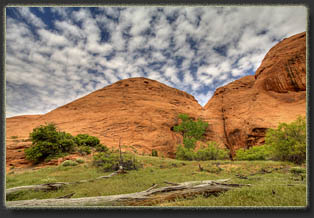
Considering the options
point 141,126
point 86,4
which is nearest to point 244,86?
point 141,126

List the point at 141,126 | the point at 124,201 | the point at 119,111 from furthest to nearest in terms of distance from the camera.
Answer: the point at 119,111, the point at 141,126, the point at 124,201

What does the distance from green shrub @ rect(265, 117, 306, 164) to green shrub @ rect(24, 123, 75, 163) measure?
9.82 metres

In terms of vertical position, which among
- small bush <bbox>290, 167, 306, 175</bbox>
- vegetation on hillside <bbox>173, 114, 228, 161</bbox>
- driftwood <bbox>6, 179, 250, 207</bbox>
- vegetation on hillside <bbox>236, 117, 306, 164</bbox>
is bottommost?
vegetation on hillside <bbox>173, 114, 228, 161</bbox>

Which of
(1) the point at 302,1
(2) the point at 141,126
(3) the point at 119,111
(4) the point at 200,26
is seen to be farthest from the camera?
(3) the point at 119,111

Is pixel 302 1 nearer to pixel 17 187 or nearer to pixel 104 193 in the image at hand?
pixel 104 193

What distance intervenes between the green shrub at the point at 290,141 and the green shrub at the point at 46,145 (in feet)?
32.2

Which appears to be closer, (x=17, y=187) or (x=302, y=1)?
(x=17, y=187)

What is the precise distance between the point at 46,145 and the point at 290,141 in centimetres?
1084

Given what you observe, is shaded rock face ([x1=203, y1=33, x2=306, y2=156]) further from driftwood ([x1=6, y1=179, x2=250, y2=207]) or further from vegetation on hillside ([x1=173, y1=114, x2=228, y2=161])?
driftwood ([x1=6, y1=179, x2=250, y2=207])

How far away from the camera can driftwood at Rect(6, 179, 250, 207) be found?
2434 millimetres

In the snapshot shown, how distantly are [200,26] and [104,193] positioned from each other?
480 cm

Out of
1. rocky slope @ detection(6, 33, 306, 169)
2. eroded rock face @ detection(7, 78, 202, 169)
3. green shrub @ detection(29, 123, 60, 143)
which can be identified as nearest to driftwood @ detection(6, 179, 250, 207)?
green shrub @ detection(29, 123, 60, 143)

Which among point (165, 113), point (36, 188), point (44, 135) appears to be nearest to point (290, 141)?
point (36, 188)

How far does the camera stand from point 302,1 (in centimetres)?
302
